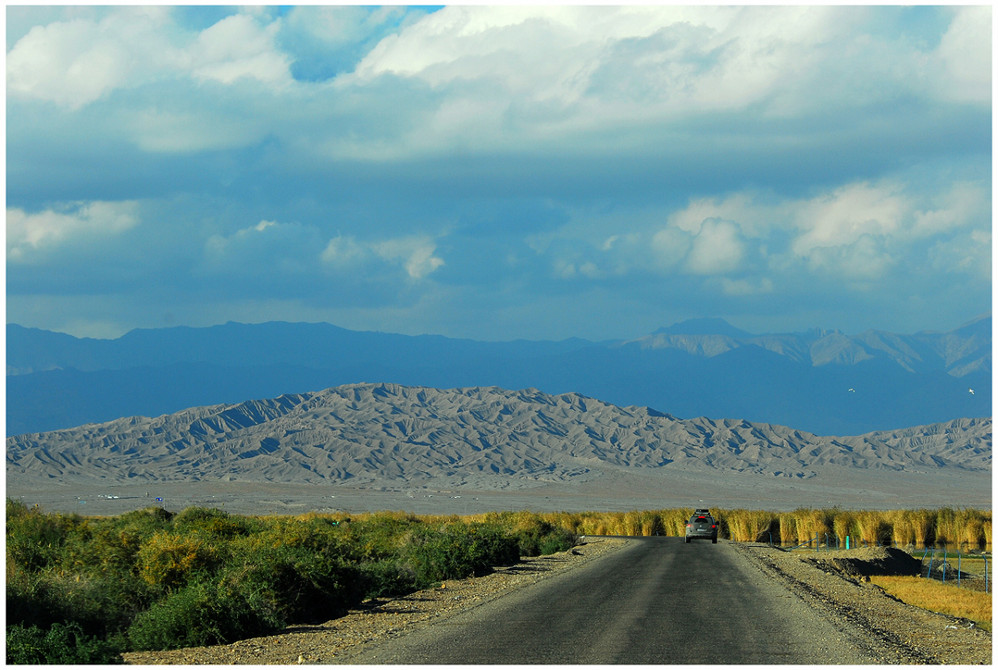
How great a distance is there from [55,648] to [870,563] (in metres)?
33.2

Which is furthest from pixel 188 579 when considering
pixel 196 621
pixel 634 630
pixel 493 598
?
pixel 634 630

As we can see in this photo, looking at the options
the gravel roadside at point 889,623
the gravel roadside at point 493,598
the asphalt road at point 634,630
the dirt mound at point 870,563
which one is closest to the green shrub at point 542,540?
the gravel roadside at point 493,598

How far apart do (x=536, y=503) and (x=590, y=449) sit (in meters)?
51.0

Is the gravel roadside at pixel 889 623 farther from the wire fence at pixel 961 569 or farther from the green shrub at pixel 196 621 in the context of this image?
the green shrub at pixel 196 621

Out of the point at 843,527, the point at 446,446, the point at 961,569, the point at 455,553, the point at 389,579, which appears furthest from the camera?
the point at 446,446

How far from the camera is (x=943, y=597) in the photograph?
30.2 metres

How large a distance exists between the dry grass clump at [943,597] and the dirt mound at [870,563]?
84.0 inches

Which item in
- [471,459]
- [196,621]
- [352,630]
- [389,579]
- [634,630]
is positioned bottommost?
[352,630]

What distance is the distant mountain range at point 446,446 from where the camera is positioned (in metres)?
144

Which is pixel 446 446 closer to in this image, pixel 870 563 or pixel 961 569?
pixel 961 569

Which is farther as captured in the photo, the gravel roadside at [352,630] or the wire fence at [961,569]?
the wire fence at [961,569]

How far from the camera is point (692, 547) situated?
4884 centimetres

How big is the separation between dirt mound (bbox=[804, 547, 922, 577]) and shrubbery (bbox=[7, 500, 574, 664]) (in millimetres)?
15455

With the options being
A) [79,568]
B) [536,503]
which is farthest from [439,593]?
[536,503]
